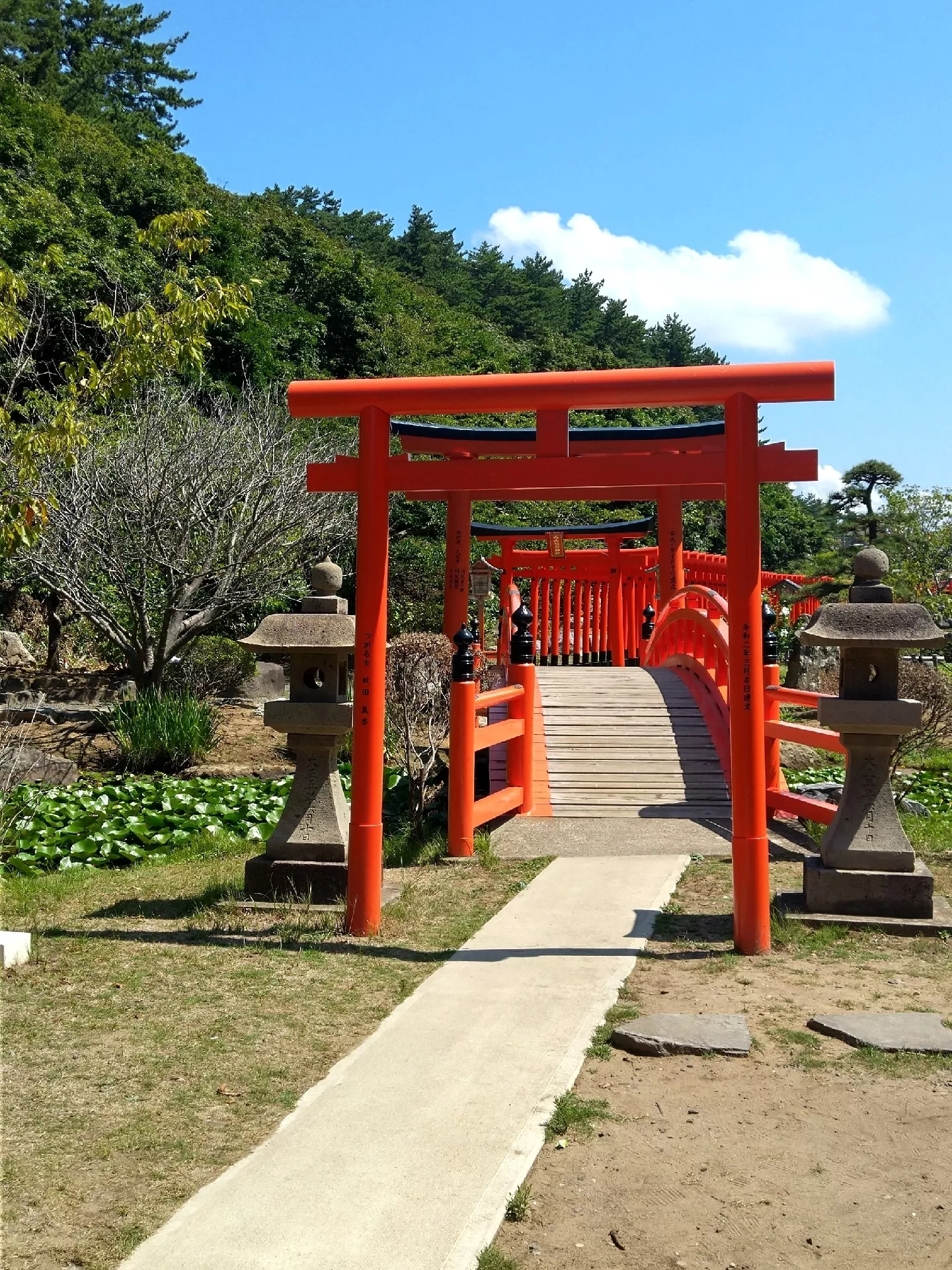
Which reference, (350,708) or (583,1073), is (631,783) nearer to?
(350,708)

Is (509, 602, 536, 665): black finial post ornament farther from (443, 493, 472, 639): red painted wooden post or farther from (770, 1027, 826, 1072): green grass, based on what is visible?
(770, 1027, 826, 1072): green grass

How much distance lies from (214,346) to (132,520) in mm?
13966

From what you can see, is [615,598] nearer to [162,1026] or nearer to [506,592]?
[506,592]

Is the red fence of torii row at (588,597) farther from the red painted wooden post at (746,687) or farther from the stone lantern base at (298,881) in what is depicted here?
the red painted wooden post at (746,687)

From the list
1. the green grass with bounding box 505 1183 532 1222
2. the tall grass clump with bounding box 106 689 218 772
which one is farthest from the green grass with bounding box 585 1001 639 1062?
the tall grass clump with bounding box 106 689 218 772

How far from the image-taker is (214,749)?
14055 mm

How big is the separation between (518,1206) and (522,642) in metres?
7.48

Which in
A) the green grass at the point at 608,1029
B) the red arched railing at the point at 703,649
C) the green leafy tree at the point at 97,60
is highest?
the green leafy tree at the point at 97,60

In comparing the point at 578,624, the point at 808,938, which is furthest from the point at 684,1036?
the point at 578,624

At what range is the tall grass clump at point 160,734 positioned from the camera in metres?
13.0

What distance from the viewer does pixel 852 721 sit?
619cm

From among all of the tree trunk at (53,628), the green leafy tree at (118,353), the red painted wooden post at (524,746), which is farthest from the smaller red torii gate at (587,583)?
the green leafy tree at (118,353)

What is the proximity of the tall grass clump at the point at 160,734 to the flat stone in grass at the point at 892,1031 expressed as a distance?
9.68 meters

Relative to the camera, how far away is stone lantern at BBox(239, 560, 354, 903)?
6.56 meters
